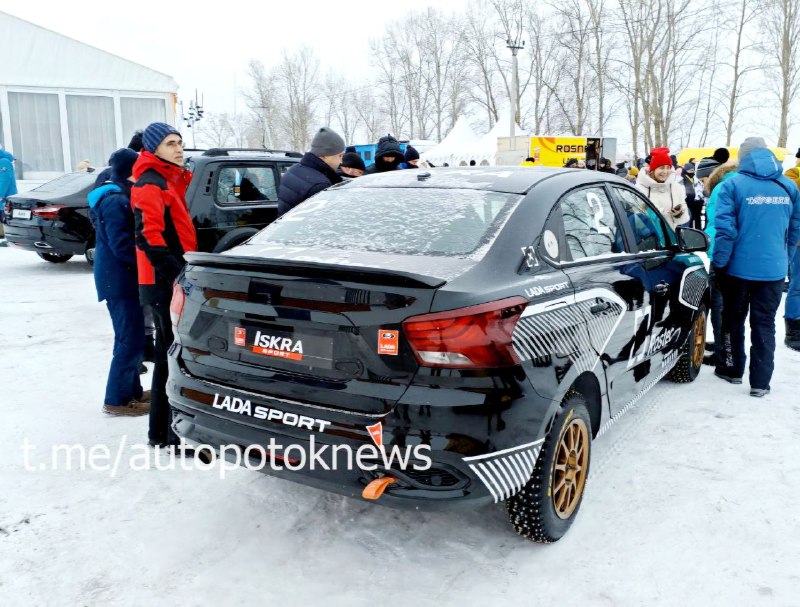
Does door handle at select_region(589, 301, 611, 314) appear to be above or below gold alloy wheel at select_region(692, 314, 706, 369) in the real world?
above

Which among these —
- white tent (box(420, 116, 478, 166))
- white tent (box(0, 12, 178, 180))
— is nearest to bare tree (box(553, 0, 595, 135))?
white tent (box(420, 116, 478, 166))

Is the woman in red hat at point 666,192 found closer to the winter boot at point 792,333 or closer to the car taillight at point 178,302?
the winter boot at point 792,333

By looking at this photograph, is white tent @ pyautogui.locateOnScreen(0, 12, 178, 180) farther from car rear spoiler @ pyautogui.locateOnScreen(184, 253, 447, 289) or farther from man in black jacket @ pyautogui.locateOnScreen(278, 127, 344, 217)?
car rear spoiler @ pyautogui.locateOnScreen(184, 253, 447, 289)

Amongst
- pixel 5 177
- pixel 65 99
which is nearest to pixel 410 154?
pixel 5 177

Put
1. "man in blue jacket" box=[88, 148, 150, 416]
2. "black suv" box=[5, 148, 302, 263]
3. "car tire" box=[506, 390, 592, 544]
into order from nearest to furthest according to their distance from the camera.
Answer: "car tire" box=[506, 390, 592, 544] < "man in blue jacket" box=[88, 148, 150, 416] < "black suv" box=[5, 148, 302, 263]

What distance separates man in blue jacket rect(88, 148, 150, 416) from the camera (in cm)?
402

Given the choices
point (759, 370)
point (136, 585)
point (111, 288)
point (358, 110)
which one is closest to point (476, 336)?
point (136, 585)

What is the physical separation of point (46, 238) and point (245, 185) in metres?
4.49

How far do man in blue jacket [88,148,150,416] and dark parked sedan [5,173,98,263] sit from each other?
628 cm

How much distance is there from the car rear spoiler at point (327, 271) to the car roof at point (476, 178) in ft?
3.17

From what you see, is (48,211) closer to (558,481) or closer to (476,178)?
(476,178)

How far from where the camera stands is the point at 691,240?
14.8 feet

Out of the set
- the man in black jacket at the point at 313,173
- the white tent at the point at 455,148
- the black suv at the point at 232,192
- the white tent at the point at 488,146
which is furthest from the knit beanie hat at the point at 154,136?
the white tent at the point at 455,148

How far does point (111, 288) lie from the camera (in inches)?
162
